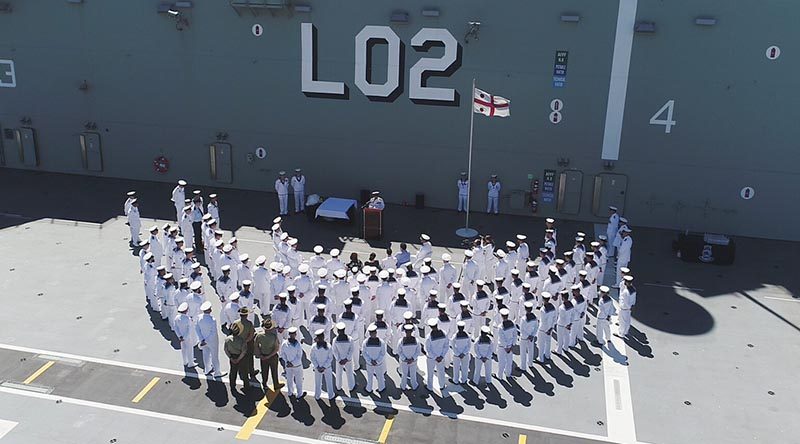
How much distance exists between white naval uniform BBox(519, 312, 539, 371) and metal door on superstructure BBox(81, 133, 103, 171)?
17837 mm

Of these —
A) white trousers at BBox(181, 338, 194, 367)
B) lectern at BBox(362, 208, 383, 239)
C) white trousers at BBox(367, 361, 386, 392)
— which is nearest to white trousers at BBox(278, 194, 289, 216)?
lectern at BBox(362, 208, 383, 239)

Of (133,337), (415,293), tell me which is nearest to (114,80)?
(133,337)

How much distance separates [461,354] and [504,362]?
0.95m

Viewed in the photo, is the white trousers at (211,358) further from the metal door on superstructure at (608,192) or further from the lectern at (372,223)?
the metal door on superstructure at (608,192)

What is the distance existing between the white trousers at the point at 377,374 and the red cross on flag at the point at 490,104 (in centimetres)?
938

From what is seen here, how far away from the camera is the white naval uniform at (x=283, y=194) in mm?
20516

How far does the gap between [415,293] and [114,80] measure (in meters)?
15.2

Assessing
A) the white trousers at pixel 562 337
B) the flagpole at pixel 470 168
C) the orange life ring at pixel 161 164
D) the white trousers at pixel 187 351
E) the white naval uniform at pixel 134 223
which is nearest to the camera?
the white trousers at pixel 187 351

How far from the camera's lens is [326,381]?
11.3 metres

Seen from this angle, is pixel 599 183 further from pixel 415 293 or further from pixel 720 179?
pixel 415 293

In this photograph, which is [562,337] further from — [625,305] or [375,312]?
[375,312]

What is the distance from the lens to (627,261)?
16.2 metres

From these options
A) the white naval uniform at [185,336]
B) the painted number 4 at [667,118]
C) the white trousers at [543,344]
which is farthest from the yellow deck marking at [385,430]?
the painted number 4 at [667,118]

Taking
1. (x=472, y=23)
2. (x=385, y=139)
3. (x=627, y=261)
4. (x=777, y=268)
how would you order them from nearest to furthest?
1. (x=627, y=261)
2. (x=777, y=268)
3. (x=472, y=23)
4. (x=385, y=139)
